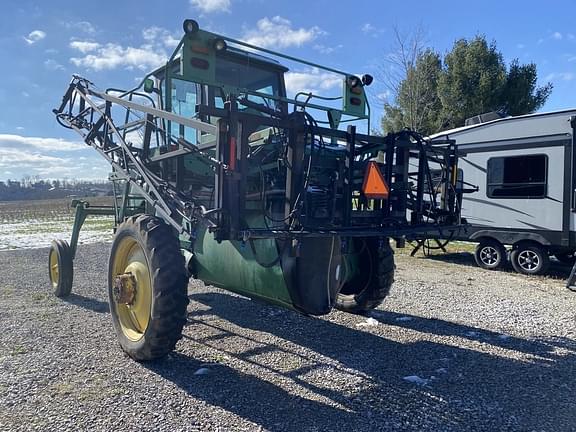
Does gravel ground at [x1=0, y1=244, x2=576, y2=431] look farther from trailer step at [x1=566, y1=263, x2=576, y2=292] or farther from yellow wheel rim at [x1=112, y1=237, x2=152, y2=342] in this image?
trailer step at [x1=566, y1=263, x2=576, y2=292]

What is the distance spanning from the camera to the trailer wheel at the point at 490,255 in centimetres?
1004

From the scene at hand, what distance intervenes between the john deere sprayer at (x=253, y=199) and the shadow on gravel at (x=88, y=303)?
186 cm

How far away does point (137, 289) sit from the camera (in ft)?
14.5

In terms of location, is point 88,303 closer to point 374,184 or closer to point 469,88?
point 374,184

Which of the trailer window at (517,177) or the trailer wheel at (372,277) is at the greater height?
the trailer window at (517,177)

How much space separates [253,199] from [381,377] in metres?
1.89

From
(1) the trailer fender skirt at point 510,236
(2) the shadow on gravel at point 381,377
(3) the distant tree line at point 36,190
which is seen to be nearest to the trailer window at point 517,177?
(1) the trailer fender skirt at point 510,236

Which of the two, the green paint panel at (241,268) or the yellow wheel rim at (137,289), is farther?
the yellow wheel rim at (137,289)

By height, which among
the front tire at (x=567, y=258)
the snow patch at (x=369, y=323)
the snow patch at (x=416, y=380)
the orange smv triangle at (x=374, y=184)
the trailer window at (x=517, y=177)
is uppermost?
the trailer window at (x=517, y=177)

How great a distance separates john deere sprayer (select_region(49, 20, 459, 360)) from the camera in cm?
347

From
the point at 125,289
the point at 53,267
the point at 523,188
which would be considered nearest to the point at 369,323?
the point at 125,289

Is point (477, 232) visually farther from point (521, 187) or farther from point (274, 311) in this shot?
point (274, 311)

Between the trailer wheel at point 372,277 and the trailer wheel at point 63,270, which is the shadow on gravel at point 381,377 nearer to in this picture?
the trailer wheel at point 372,277

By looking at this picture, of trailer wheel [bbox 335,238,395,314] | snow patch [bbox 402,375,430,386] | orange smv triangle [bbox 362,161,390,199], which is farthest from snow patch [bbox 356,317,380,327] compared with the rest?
orange smv triangle [bbox 362,161,390,199]
